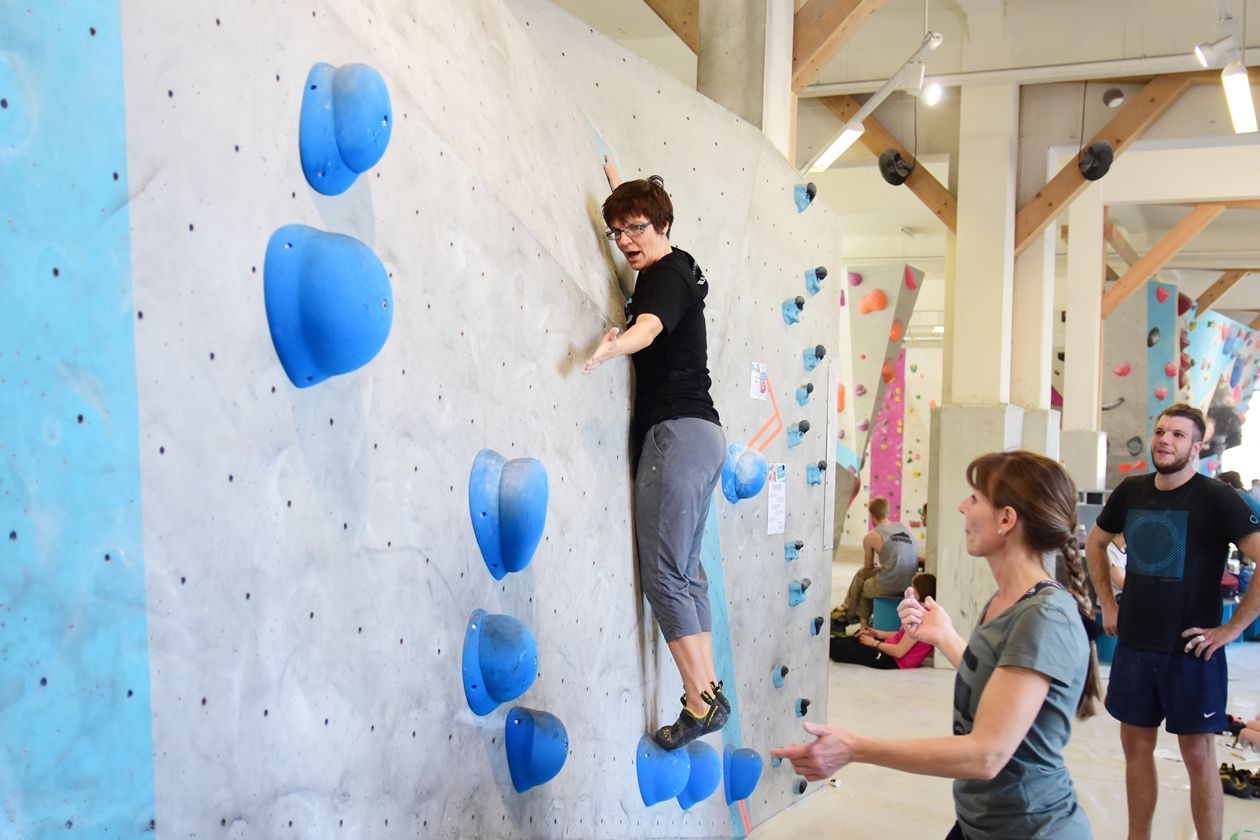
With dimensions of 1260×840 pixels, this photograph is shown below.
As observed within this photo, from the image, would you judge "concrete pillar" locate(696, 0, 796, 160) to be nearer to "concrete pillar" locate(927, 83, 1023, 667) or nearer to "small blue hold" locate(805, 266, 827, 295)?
"small blue hold" locate(805, 266, 827, 295)

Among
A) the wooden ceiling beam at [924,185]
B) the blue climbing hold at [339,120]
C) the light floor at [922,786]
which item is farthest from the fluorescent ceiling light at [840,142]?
the blue climbing hold at [339,120]

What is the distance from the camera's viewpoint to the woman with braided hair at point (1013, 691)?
149cm

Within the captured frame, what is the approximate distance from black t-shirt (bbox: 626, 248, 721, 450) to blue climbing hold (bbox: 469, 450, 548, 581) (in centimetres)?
73

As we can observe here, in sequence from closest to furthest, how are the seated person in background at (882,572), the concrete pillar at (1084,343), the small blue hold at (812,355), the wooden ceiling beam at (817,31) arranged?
the small blue hold at (812,355) → the wooden ceiling beam at (817,31) → the seated person in background at (882,572) → the concrete pillar at (1084,343)

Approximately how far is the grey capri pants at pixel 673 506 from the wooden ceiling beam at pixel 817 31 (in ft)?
7.88

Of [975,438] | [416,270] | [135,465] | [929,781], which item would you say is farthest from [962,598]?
[135,465]

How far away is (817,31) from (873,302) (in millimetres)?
5489

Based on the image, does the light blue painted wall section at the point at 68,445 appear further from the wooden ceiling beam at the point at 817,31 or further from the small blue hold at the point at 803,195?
the wooden ceiling beam at the point at 817,31

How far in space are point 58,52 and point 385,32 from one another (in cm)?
65

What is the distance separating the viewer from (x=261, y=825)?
1.35m

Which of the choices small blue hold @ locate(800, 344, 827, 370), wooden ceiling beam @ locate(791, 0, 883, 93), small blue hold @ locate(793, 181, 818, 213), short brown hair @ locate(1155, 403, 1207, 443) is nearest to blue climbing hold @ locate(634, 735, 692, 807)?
small blue hold @ locate(800, 344, 827, 370)

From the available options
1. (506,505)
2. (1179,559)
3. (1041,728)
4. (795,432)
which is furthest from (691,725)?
(1179,559)

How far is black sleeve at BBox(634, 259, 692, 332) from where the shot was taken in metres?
2.46

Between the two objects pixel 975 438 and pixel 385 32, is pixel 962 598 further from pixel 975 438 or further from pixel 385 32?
pixel 385 32
